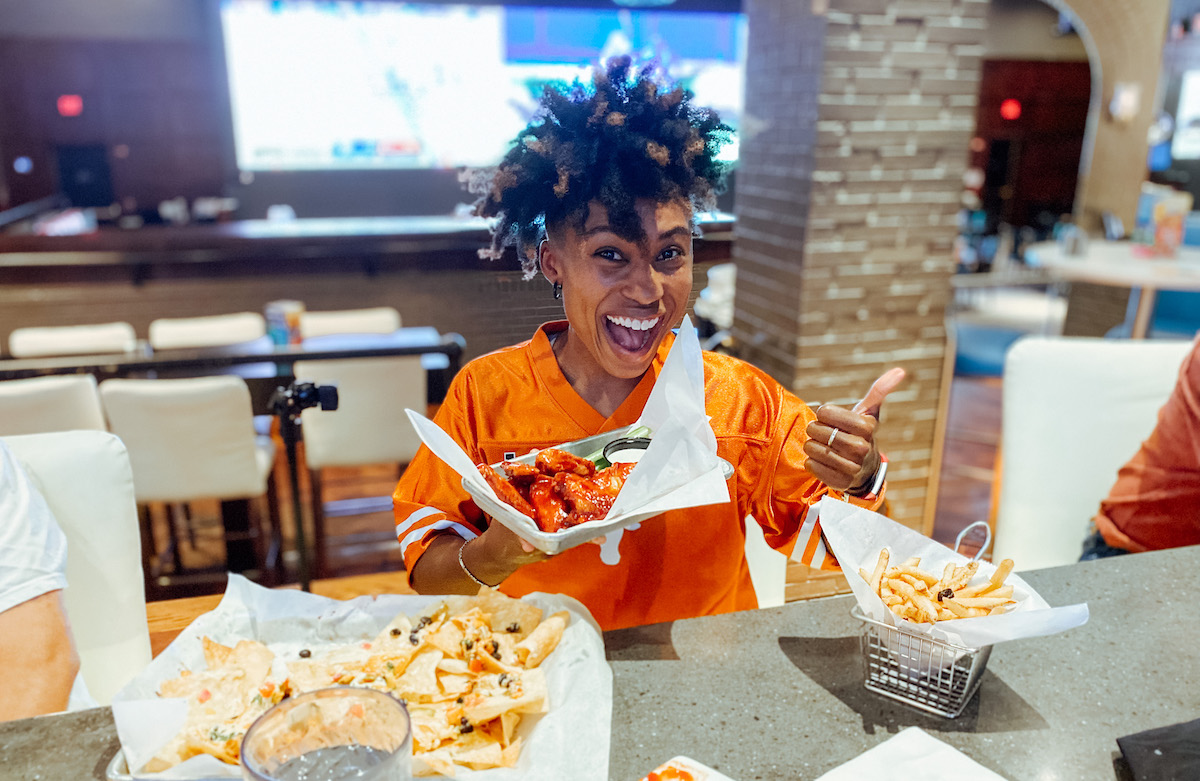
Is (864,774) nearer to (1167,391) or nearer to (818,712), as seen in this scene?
(818,712)

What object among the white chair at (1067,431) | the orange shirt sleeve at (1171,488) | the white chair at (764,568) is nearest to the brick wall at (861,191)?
the white chair at (1067,431)

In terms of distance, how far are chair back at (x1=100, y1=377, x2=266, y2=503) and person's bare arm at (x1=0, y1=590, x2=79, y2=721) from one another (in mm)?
1224

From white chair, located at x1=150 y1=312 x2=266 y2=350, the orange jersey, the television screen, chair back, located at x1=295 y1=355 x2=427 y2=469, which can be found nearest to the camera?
the orange jersey

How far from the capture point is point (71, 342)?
3236mm

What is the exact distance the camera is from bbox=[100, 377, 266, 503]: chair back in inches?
91.1

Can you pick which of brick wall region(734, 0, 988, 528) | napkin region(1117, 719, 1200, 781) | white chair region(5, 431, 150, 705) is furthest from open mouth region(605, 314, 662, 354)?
brick wall region(734, 0, 988, 528)

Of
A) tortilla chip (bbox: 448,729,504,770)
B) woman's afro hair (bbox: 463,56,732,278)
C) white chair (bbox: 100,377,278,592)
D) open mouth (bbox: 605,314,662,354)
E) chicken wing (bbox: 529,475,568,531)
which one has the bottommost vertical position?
white chair (bbox: 100,377,278,592)

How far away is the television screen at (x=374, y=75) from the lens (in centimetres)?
679

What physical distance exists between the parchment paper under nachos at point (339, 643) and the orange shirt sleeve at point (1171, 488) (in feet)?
4.28

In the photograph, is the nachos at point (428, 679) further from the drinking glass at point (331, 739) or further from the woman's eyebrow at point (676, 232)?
the woman's eyebrow at point (676, 232)

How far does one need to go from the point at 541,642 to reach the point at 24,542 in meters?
0.77

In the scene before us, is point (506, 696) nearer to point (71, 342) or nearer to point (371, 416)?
point (371, 416)

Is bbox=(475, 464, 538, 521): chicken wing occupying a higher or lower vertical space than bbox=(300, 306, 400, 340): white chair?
higher

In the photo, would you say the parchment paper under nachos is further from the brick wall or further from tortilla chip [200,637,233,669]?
the brick wall
